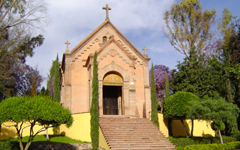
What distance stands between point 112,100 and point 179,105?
24.5ft

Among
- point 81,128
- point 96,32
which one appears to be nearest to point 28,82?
point 96,32

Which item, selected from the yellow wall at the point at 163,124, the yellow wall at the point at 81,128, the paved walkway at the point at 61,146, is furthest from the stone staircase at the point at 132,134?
the yellow wall at the point at 163,124

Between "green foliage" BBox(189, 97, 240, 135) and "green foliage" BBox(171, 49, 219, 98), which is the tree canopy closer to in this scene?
"green foliage" BBox(189, 97, 240, 135)

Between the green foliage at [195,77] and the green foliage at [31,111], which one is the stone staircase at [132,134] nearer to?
the green foliage at [31,111]

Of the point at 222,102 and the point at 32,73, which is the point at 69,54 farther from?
the point at 32,73

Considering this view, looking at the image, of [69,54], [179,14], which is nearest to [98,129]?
[69,54]

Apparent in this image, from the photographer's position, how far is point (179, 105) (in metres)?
24.0

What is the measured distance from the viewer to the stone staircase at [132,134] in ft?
62.0

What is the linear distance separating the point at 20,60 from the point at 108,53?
13.1 m

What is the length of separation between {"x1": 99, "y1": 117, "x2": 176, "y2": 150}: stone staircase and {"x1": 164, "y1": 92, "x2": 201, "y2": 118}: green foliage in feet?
7.96

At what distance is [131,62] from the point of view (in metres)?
26.0

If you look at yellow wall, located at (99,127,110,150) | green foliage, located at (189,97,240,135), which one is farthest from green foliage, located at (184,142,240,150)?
yellow wall, located at (99,127,110,150)

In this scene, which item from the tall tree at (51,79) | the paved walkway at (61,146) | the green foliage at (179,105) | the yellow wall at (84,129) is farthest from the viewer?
the tall tree at (51,79)

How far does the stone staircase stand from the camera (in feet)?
62.0
